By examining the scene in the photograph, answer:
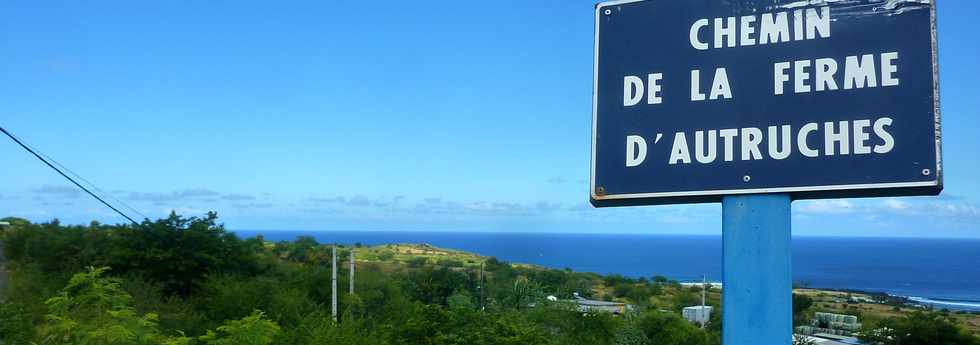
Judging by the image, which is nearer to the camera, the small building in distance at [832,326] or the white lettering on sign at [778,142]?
the white lettering on sign at [778,142]

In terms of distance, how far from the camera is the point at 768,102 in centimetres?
276

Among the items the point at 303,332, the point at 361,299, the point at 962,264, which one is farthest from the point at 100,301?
the point at 962,264

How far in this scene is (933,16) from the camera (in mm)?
2680

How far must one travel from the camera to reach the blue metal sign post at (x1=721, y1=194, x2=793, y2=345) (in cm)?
258

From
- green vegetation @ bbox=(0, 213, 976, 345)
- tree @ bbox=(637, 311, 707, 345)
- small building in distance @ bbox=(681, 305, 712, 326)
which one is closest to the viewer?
green vegetation @ bbox=(0, 213, 976, 345)

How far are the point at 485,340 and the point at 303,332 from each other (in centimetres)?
369

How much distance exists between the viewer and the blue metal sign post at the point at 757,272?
8.45 feet

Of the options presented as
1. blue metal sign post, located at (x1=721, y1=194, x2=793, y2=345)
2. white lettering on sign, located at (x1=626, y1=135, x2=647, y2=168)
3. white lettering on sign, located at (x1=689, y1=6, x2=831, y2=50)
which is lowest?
blue metal sign post, located at (x1=721, y1=194, x2=793, y2=345)

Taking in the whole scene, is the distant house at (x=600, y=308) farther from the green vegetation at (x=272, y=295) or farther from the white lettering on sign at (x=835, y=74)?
the white lettering on sign at (x=835, y=74)

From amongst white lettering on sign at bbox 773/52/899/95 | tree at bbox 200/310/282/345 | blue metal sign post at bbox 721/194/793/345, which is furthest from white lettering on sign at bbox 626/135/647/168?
tree at bbox 200/310/282/345

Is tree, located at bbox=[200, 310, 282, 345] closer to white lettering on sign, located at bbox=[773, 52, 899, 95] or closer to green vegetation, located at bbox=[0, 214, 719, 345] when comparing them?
green vegetation, located at bbox=[0, 214, 719, 345]

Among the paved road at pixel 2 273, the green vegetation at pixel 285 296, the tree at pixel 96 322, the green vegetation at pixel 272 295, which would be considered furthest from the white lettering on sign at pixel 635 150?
the paved road at pixel 2 273

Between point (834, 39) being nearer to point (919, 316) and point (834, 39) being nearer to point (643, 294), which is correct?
point (919, 316)

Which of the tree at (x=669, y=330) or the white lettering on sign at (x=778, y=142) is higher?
the white lettering on sign at (x=778, y=142)
